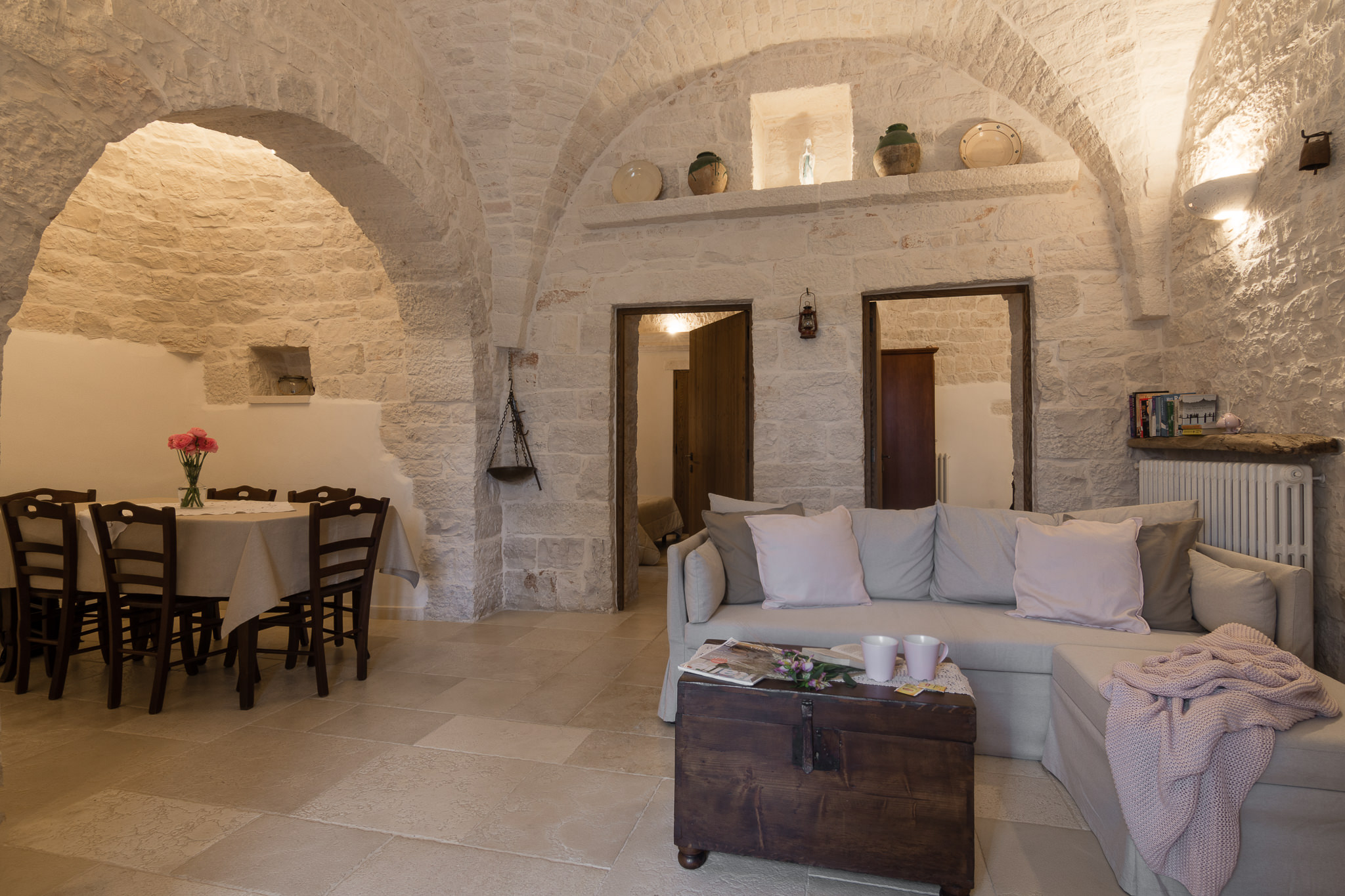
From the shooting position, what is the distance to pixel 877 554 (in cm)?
317

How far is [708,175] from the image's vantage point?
14.7 ft

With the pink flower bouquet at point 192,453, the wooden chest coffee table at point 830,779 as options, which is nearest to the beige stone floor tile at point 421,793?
A: the wooden chest coffee table at point 830,779

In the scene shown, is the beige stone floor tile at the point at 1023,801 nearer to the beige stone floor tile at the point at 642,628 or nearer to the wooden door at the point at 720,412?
the beige stone floor tile at the point at 642,628

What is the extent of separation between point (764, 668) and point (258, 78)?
9.63ft

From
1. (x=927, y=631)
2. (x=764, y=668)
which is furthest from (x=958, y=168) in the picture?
(x=764, y=668)

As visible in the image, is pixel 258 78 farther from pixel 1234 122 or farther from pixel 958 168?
pixel 1234 122

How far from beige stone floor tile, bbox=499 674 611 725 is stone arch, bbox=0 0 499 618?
1.46 meters

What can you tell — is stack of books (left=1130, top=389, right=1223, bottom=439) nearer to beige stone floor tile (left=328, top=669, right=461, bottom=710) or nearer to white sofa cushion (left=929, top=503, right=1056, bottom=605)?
white sofa cushion (left=929, top=503, right=1056, bottom=605)

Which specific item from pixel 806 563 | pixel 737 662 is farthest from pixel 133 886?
pixel 806 563

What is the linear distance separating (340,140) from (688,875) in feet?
11.1

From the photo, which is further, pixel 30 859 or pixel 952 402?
pixel 952 402

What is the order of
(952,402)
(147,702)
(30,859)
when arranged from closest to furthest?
(30,859)
(147,702)
(952,402)

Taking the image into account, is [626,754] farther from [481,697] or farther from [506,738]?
[481,697]

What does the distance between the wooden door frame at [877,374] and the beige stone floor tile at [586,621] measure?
1.72 m
